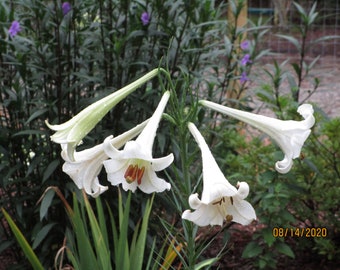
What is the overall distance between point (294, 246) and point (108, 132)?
5.28 feet

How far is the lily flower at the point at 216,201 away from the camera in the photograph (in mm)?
1482

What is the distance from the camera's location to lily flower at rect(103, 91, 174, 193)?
150cm

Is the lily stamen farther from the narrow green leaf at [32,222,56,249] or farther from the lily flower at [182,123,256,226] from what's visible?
the narrow green leaf at [32,222,56,249]

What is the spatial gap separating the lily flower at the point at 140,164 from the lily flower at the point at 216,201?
0.35 ft

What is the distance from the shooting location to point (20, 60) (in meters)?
3.18

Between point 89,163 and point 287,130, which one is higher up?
point 287,130

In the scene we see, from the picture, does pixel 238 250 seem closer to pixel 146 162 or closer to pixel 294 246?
pixel 294 246

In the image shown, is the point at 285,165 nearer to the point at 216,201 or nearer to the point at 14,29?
the point at 216,201

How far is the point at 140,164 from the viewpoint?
1593mm

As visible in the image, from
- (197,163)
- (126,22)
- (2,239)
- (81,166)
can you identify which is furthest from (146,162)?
(2,239)

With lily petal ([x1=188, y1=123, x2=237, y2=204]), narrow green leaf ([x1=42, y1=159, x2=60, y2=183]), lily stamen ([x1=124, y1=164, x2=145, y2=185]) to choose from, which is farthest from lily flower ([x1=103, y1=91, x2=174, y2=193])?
narrow green leaf ([x1=42, y1=159, x2=60, y2=183])

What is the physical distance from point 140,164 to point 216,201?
0.22 meters

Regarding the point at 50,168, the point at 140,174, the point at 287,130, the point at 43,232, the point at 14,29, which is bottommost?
the point at 43,232
